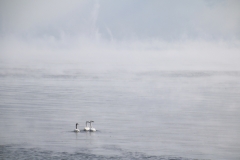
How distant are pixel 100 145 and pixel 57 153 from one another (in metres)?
2.70

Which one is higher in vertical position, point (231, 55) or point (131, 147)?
point (231, 55)

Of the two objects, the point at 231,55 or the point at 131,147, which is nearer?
the point at 131,147

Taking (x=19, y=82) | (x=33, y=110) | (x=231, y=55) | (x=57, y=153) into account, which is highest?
(x=231, y=55)

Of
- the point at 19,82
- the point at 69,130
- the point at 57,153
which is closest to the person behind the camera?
the point at 57,153

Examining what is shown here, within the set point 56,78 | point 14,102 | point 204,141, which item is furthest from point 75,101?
point 56,78

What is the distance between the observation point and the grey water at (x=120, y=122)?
1167 inches

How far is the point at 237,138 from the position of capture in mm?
33125

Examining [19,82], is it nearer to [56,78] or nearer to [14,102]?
[56,78]

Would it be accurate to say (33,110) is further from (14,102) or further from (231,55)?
(231,55)

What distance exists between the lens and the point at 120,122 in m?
38.1

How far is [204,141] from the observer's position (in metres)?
32.4

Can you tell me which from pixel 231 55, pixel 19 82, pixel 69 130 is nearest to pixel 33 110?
pixel 69 130

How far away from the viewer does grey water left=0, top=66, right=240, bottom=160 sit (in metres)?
29.6

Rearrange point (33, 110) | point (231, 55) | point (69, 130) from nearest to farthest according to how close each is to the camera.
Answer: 1. point (69, 130)
2. point (33, 110)
3. point (231, 55)
